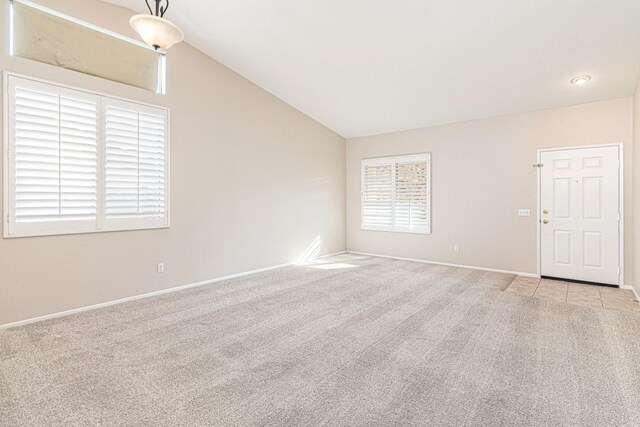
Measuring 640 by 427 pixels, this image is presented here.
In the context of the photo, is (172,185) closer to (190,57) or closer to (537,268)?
(190,57)

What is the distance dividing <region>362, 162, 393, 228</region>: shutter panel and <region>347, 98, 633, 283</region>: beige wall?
0.50 metres

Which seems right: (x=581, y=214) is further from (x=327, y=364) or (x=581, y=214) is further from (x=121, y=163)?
(x=121, y=163)

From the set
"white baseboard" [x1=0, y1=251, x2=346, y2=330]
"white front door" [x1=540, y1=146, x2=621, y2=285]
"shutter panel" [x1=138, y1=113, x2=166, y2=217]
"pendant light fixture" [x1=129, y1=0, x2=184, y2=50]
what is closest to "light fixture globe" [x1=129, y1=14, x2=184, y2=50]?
"pendant light fixture" [x1=129, y1=0, x2=184, y2=50]

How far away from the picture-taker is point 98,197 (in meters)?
3.88

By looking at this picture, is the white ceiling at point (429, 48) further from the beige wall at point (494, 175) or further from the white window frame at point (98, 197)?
the white window frame at point (98, 197)

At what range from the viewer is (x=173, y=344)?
288 cm

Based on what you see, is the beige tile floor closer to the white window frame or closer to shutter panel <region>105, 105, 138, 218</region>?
the white window frame

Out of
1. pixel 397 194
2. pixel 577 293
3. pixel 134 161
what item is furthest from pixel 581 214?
pixel 134 161

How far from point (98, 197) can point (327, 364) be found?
3394 mm

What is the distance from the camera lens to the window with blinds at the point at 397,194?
662cm

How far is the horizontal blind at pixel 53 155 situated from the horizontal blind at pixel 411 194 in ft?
17.9

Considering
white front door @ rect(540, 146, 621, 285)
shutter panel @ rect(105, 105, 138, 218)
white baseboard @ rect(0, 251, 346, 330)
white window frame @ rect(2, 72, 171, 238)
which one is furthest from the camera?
white front door @ rect(540, 146, 621, 285)

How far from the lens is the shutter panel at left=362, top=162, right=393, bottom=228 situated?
7152 millimetres

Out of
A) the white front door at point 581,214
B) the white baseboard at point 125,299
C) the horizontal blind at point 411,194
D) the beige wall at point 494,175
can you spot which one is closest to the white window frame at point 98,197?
the white baseboard at point 125,299
